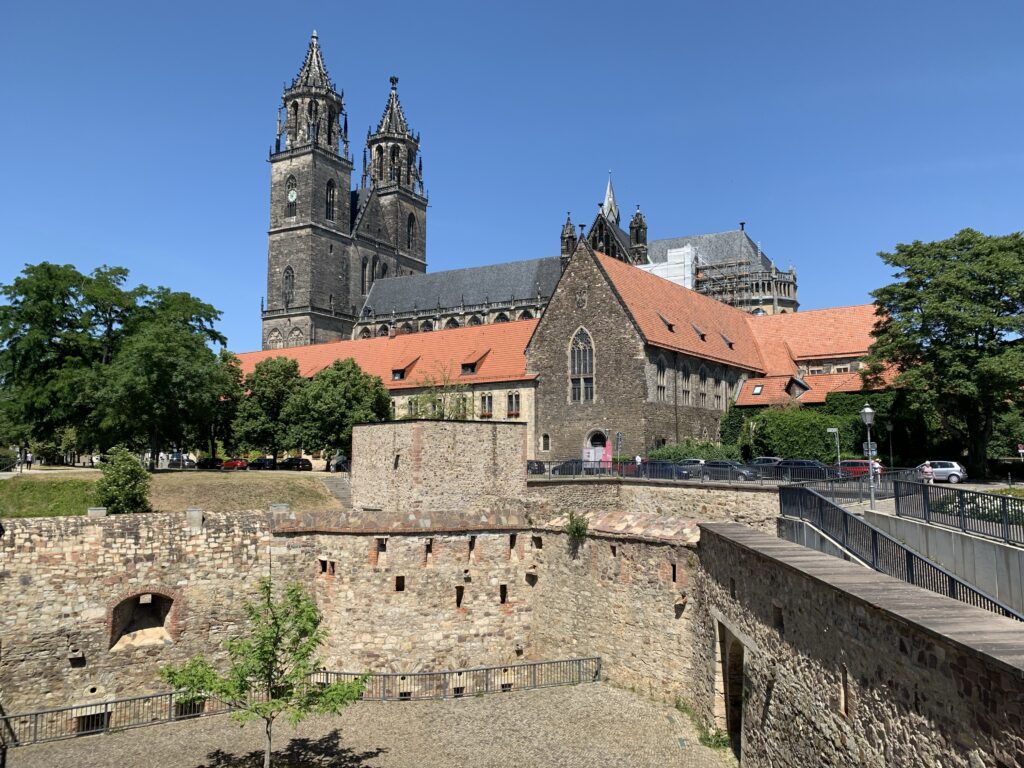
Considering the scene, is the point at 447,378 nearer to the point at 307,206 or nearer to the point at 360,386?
the point at 360,386

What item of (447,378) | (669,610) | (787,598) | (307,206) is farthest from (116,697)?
(307,206)

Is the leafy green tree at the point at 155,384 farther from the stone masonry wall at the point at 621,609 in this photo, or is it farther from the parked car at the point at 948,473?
the parked car at the point at 948,473

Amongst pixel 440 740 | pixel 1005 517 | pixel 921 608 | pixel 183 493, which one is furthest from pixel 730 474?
pixel 183 493

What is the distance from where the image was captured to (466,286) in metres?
103

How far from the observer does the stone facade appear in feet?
143

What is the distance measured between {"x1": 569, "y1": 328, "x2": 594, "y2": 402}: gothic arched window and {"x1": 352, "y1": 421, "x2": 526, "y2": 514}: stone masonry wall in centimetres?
1540

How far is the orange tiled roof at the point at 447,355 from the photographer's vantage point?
175ft

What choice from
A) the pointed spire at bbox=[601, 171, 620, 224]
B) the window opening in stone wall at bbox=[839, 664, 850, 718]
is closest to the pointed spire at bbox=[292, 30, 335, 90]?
the pointed spire at bbox=[601, 171, 620, 224]

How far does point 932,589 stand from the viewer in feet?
35.1

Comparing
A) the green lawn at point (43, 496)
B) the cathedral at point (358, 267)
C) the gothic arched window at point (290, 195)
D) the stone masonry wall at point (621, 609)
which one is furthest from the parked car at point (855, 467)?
the gothic arched window at point (290, 195)

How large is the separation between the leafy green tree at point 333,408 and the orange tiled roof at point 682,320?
16498 mm

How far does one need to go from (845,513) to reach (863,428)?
101 feet

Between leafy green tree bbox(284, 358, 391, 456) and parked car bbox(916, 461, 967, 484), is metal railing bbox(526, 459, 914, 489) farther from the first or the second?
leafy green tree bbox(284, 358, 391, 456)

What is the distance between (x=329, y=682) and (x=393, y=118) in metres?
111
